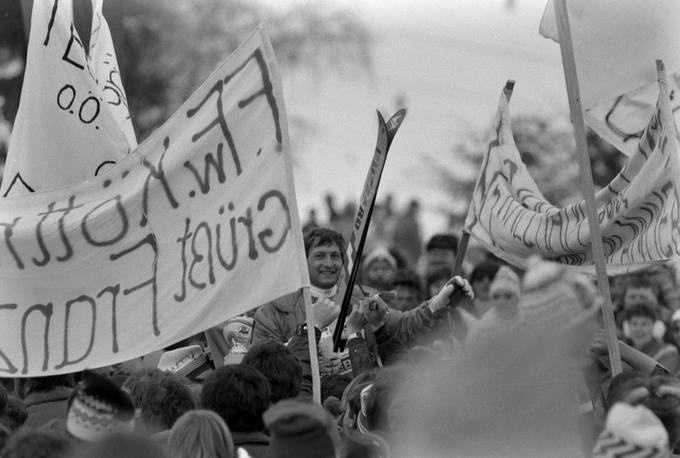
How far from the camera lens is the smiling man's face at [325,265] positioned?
7.62 m

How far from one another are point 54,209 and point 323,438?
9.31ft

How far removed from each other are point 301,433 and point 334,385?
2.62 meters

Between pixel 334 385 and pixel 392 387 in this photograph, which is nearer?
pixel 392 387

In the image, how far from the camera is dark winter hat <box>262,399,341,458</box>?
454 centimetres

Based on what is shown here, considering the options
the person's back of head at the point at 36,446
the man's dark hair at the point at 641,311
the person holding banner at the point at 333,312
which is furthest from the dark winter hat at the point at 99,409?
the man's dark hair at the point at 641,311

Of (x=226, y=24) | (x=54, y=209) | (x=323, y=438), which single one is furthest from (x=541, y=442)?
(x=226, y=24)

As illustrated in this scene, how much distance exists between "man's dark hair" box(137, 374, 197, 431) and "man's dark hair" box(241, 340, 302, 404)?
0.26 meters

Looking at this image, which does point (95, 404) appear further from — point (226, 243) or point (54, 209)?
point (54, 209)

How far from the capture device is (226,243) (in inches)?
257

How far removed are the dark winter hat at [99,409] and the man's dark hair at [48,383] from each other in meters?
1.89

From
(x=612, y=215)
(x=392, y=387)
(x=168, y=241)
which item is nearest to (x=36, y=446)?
(x=392, y=387)

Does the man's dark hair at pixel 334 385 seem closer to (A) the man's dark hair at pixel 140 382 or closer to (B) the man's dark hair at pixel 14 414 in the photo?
(A) the man's dark hair at pixel 140 382

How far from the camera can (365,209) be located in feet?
24.1

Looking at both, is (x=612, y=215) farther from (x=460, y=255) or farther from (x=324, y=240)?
(x=324, y=240)
